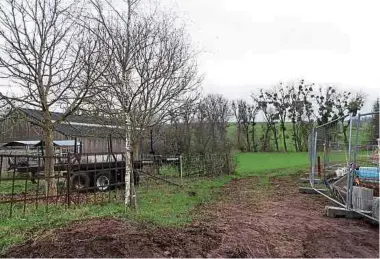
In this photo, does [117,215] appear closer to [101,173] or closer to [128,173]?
[128,173]

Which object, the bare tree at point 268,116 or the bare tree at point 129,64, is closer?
the bare tree at point 129,64

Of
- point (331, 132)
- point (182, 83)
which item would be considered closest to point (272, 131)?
point (182, 83)

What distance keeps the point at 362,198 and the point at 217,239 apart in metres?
3.01

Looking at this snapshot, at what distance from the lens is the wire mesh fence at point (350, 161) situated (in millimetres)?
6672

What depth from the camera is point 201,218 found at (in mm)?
7156

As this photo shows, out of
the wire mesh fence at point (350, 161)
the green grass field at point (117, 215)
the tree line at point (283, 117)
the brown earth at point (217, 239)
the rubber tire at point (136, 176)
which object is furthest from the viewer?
the tree line at point (283, 117)

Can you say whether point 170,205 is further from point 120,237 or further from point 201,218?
point 120,237

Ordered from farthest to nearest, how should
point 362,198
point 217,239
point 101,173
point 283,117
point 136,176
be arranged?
point 283,117, point 136,176, point 101,173, point 362,198, point 217,239

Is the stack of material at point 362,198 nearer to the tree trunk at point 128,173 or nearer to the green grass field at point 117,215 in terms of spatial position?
the green grass field at point 117,215

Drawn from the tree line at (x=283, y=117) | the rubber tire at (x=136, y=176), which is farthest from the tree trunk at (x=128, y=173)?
the tree line at (x=283, y=117)

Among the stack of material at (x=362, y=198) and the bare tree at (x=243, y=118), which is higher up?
the bare tree at (x=243, y=118)

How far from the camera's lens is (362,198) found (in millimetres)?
6625

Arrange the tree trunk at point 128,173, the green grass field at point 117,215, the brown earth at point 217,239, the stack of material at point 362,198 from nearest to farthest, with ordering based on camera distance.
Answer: the brown earth at point 217,239 → the green grass field at point 117,215 → the stack of material at point 362,198 → the tree trunk at point 128,173

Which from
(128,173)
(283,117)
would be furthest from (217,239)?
(283,117)
